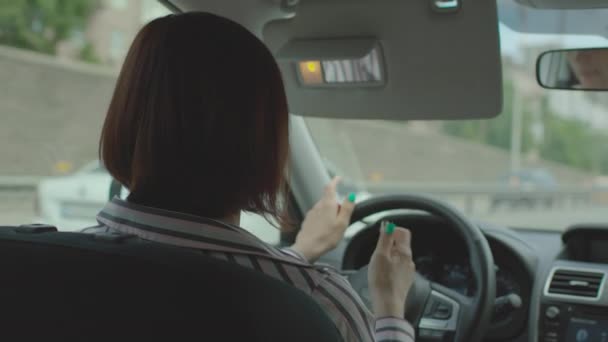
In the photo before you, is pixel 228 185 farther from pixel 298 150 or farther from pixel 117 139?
pixel 298 150

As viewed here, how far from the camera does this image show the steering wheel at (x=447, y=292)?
2.54 meters

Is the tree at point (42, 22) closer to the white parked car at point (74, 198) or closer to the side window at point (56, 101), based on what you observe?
the side window at point (56, 101)

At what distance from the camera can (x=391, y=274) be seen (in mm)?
1905

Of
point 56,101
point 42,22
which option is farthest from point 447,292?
point 42,22

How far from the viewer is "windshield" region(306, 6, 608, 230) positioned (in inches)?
175

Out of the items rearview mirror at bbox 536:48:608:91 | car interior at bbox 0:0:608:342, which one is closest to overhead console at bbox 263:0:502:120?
car interior at bbox 0:0:608:342

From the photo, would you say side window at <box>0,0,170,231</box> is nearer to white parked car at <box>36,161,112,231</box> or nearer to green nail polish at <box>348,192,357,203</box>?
white parked car at <box>36,161,112,231</box>

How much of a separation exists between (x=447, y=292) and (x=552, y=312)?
0.42 metres

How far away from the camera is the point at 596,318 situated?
2.71m

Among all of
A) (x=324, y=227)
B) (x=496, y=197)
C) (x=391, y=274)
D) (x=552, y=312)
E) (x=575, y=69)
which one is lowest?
(x=496, y=197)

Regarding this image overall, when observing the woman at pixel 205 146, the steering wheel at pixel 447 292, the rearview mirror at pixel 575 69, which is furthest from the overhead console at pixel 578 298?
the woman at pixel 205 146

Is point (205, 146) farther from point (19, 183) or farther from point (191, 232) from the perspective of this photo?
point (19, 183)

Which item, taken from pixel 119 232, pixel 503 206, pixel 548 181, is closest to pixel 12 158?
pixel 503 206

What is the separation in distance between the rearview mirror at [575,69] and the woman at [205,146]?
4.35ft
